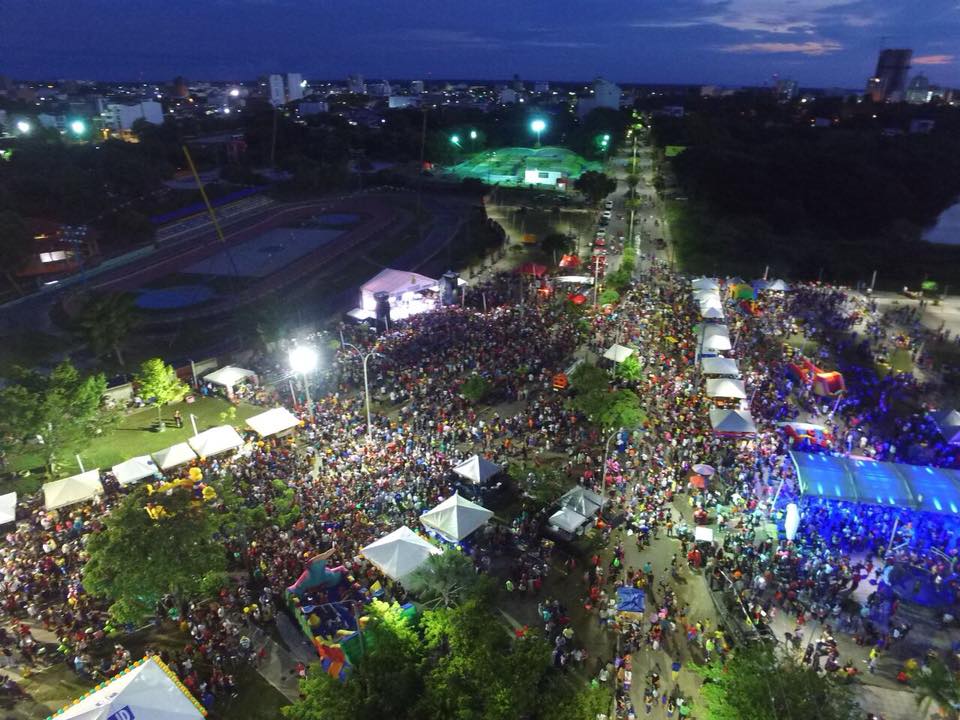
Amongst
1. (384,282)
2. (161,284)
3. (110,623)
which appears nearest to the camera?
(110,623)

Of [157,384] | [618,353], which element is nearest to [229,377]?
[157,384]

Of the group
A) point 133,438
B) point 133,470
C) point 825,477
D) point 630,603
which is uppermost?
point 825,477

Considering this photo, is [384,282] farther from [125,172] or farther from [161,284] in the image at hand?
[125,172]

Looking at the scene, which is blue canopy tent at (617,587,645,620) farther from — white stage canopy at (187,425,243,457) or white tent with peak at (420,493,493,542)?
white stage canopy at (187,425,243,457)

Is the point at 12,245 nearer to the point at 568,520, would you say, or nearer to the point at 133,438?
the point at 133,438

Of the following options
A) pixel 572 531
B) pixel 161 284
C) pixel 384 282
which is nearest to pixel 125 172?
pixel 161 284

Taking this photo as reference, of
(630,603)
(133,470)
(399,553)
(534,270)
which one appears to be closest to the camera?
(630,603)
